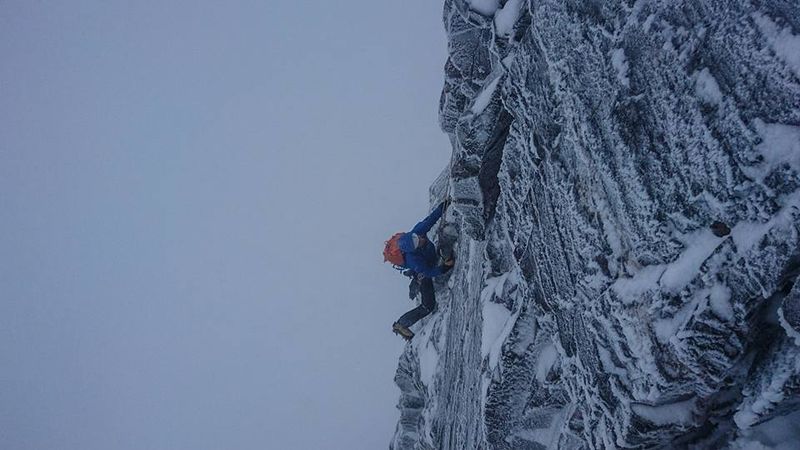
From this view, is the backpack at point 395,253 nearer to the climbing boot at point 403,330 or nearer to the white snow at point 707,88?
the climbing boot at point 403,330

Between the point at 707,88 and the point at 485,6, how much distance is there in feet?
13.4

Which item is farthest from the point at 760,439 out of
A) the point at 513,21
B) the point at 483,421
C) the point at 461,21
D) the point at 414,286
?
the point at 414,286

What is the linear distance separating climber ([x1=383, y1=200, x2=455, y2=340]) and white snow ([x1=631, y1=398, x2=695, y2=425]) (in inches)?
251

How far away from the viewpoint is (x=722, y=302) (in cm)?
299

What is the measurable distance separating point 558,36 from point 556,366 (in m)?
3.66

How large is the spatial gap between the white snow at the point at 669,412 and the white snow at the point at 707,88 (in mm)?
2172

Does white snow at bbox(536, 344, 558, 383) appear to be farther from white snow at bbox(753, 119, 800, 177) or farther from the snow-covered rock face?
white snow at bbox(753, 119, 800, 177)

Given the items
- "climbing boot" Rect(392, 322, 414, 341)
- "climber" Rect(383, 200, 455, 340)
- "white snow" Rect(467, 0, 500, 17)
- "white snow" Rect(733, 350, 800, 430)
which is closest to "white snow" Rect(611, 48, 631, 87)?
"white snow" Rect(733, 350, 800, 430)

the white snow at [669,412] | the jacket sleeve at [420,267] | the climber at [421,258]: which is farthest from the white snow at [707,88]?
the jacket sleeve at [420,267]

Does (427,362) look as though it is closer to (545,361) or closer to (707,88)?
(545,361)

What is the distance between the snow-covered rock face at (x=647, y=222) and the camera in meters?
2.86

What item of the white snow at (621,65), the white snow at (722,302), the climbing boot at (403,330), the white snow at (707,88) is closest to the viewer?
the white snow at (722,302)

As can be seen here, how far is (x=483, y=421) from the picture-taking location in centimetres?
655

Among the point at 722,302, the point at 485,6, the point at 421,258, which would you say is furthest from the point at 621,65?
the point at 421,258
